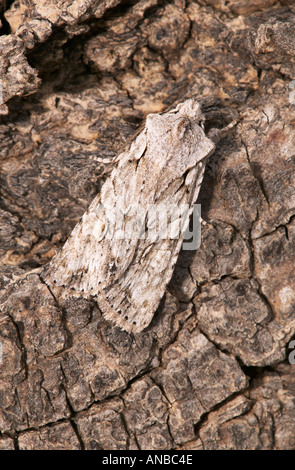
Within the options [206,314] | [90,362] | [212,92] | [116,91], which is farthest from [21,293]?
[212,92]

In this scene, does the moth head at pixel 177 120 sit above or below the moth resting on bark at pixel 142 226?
above

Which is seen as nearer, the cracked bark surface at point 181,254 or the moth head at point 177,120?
the cracked bark surface at point 181,254

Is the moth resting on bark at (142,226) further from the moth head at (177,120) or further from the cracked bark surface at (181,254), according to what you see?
the cracked bark surface at (181,254)

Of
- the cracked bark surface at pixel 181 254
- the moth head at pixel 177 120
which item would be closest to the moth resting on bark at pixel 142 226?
the moth head at pixel 177 120

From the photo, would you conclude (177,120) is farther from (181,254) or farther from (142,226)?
(181,254)

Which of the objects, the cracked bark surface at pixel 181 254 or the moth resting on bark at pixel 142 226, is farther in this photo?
the moth resting on bark at pixel 142 226

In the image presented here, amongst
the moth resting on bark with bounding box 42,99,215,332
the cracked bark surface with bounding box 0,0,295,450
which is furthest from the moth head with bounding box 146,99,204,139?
the cracked bark surface with bounding box 0,0,295,450

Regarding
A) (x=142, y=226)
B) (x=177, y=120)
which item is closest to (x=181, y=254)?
(x=142, y=226)
